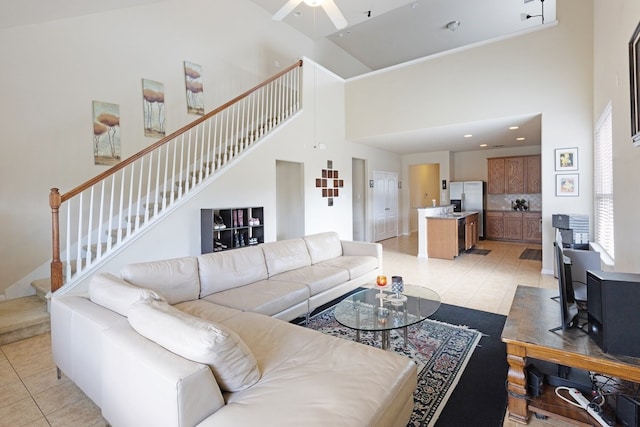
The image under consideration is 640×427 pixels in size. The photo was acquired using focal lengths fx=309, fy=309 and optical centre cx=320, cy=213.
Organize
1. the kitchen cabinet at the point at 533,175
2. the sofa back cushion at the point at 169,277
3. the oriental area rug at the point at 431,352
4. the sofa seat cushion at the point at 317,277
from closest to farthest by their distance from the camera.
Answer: the oriental area rug at the point at 431,352
the sofa back cushion at the point at 169,277
the sofa seat cushion at the point at 317,277
the kitchen cabinet at the point at 533,175

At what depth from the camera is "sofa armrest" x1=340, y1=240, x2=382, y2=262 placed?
458 cm

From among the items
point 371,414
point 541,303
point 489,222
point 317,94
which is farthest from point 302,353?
point 489,222

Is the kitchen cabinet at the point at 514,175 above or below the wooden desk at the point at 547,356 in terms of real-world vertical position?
above

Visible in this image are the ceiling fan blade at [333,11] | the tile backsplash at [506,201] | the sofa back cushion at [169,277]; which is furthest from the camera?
the tile backsplash at [506,201]

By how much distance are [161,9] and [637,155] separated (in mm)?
6581

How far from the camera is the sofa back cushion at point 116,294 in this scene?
186 cm

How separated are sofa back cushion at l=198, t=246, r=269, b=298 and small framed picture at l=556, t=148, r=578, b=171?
4915 mm

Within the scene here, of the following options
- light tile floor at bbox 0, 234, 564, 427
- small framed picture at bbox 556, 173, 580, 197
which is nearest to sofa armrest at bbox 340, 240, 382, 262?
light tile floor at bbox 0, 234, 564, 427

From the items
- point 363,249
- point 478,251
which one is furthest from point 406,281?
point 478,251

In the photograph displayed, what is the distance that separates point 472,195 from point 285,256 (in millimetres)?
7125

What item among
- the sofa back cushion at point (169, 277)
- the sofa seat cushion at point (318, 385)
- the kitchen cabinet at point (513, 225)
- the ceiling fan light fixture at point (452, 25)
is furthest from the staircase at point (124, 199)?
the kitchen cabinet at point (513, 225)

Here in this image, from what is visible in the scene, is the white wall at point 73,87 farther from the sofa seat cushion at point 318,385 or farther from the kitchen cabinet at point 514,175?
the kitchen cabinet at point 514,175

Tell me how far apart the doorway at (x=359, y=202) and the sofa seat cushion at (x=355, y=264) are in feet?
13.9

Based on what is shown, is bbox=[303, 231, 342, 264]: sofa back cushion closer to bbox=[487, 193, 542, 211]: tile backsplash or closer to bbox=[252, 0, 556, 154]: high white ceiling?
bbox=[252, 0, 556, 154]: high white ceiling
